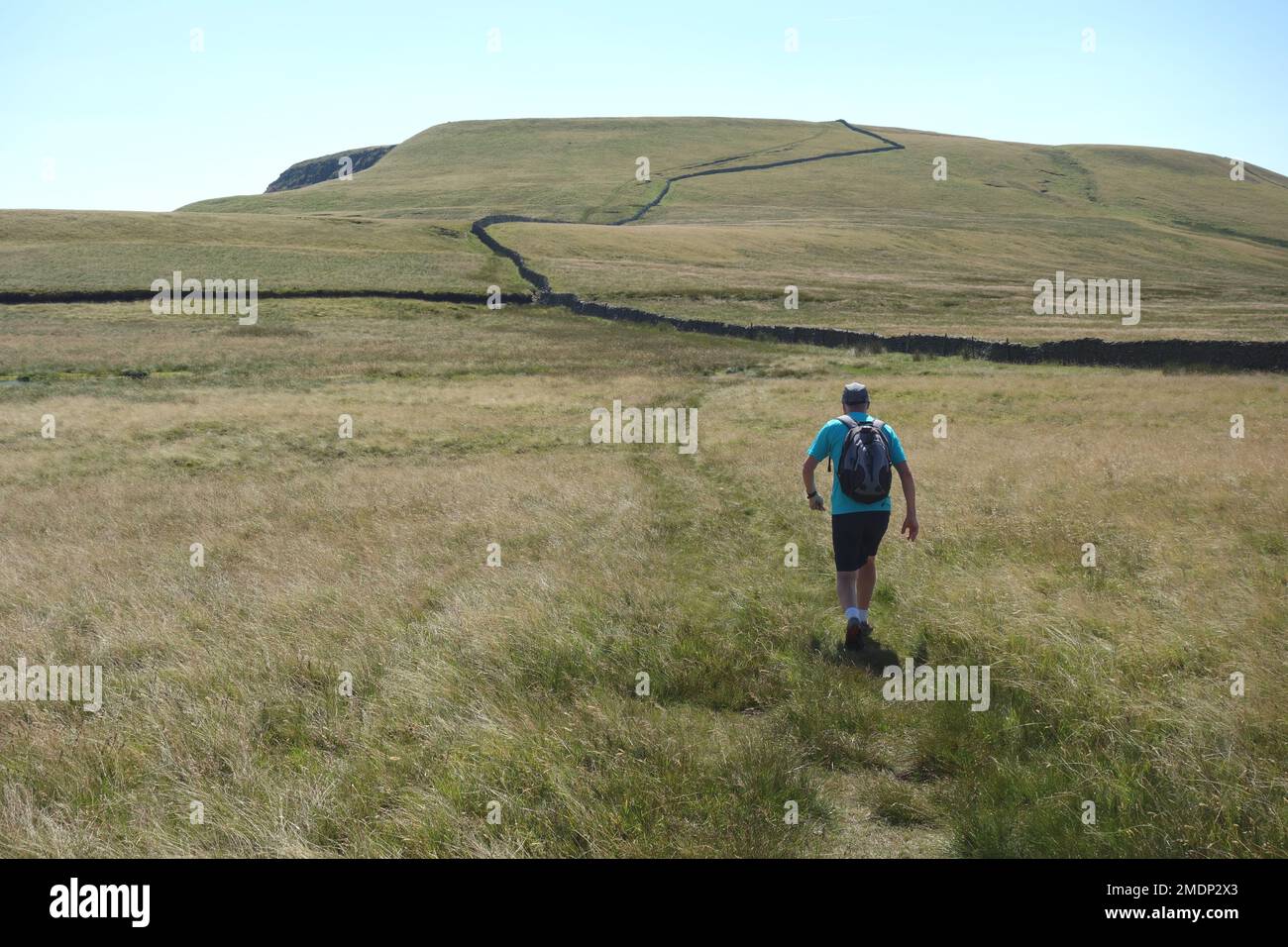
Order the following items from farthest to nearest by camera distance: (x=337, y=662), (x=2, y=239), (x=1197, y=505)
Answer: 1. (x=2, y=239)
2. (x=1197, y=505)
3. (x=337, y=662)

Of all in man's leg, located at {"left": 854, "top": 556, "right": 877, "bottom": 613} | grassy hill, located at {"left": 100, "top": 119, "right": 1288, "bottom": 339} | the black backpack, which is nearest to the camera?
the black backpack

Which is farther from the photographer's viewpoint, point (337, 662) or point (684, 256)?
point (684, 256)

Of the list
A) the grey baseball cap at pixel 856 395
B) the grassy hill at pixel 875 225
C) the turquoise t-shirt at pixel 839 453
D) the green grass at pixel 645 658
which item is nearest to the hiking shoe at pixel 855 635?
the green grass at pixel 645 658

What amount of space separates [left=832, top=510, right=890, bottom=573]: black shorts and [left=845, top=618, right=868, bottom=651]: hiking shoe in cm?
46

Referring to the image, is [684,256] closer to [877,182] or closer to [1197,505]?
[1197,505]

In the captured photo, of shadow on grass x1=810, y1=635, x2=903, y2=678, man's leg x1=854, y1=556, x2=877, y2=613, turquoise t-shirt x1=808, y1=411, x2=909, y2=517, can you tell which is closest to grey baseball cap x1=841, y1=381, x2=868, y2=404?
turquoise t-shirt x1=808, y1=411, x2=909, y2=517

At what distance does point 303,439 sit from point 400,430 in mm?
2490

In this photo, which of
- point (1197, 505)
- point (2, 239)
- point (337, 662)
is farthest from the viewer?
point (2, 239)

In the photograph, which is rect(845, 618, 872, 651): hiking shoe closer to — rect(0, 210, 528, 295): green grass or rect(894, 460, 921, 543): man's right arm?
rect(894, 460, 921, 543): man's right arm

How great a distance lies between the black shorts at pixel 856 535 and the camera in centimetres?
705

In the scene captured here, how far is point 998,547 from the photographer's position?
29.3ft

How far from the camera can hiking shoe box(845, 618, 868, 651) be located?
22.2 feet
